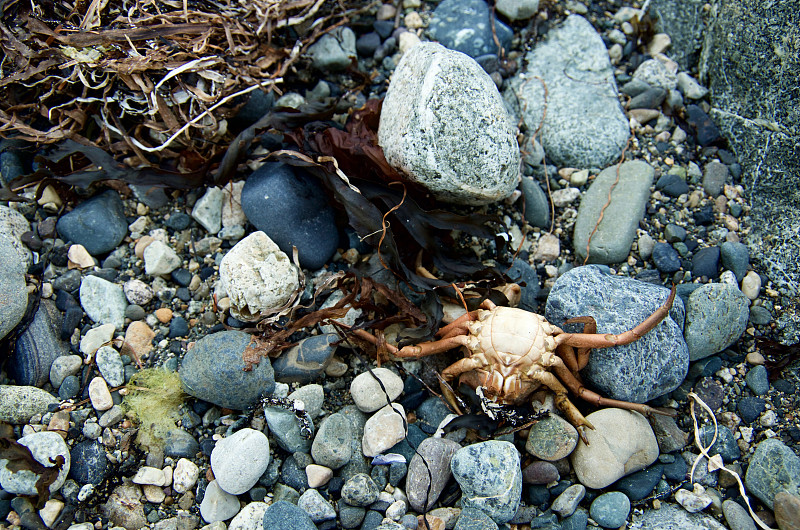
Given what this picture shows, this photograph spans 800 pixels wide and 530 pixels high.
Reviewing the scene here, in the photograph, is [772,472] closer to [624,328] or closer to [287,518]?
[624,328]

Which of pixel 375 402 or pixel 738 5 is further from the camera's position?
pixel 738 5

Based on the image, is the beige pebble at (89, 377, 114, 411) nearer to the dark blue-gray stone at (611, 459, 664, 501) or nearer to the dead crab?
the dead crab

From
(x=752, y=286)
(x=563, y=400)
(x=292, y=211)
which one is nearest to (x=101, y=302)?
(x=292, y=211)

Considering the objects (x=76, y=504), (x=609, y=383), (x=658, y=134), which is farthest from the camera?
(x=658, y=134)

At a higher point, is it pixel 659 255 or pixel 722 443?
pixel 659 255

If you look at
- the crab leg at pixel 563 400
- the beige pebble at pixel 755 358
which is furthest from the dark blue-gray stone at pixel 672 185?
the crab leg at pixel 563 400

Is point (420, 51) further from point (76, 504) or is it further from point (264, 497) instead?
point (76, 504)

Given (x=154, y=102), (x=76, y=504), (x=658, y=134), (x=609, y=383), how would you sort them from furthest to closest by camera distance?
1. (x=658, y=134)
2. (x=154, y=102)
3. (x=609, y=383)
4. (x=76, y=504)

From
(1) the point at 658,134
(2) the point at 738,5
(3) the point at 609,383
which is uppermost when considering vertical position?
(2) the point at 738,5

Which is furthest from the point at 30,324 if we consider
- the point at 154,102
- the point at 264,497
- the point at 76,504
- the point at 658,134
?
the point at 658,134
